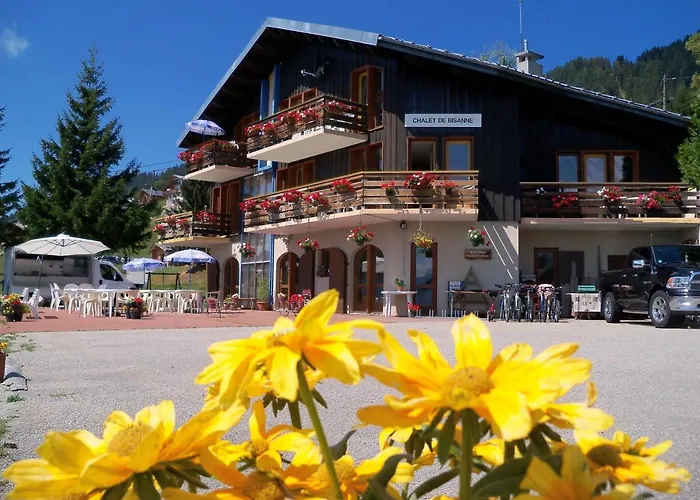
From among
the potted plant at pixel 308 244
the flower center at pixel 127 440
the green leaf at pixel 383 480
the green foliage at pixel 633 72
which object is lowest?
the green leaf at pixel 383 480

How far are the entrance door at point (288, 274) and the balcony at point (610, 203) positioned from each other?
28.5 feet

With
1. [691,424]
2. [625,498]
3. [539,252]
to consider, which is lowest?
[691,424]

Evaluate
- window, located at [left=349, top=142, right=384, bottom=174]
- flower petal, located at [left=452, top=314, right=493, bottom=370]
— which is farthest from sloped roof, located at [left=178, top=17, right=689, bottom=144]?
flower petal, located at [left=452, top=314, right=493, bottom=370]

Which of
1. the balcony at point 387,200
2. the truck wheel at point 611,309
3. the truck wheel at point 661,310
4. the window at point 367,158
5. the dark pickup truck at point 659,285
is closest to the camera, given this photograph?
the dark pickup truck at point 659,285

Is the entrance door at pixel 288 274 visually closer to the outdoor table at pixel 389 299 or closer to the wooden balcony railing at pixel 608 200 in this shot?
the outdoor table at pixel 389 299

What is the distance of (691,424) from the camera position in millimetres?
4891

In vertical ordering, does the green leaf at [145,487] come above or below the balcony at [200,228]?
below

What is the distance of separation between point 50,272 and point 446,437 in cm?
2738

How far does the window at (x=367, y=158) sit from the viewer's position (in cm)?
2108

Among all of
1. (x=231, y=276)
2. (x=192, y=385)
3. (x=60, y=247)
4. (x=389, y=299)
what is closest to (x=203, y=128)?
(x=231, y=276)

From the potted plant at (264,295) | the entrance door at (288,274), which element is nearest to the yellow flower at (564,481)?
the entrance door at (288,274)

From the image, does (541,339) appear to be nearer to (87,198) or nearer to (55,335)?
(55,335)

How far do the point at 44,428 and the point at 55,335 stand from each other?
330 inches

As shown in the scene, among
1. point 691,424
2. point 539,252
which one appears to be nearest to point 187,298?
point 539,252
